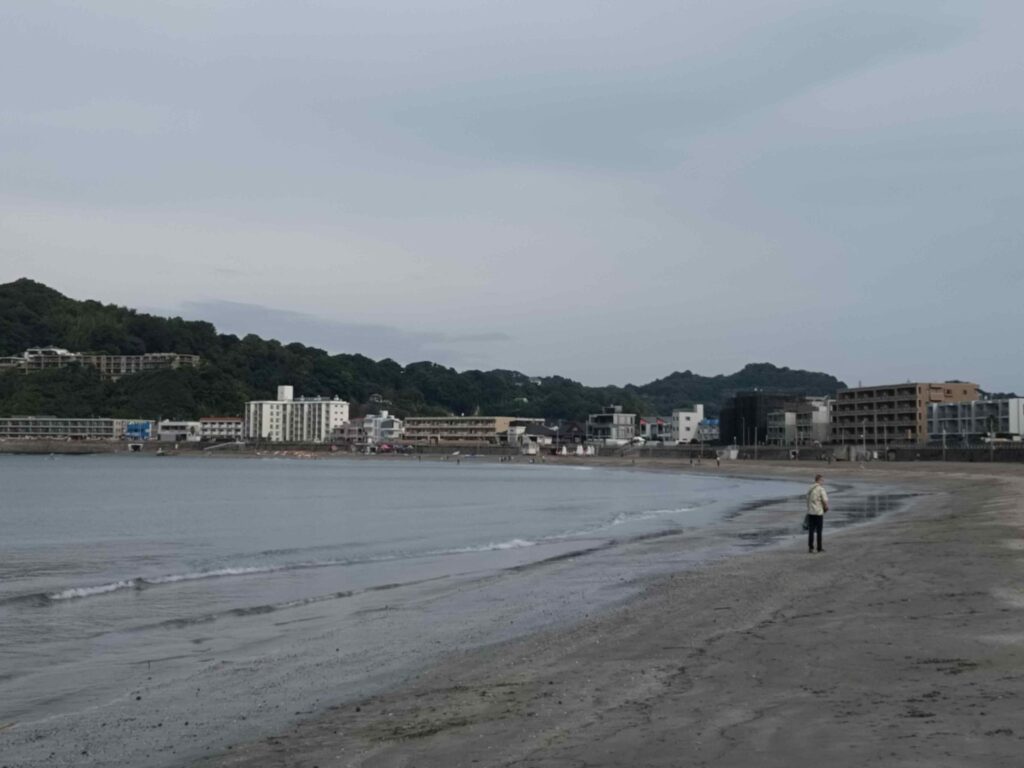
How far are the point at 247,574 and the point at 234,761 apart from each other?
16.0 m

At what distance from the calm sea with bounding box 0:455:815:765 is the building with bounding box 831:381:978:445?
94.4 m

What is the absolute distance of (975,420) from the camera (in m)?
133

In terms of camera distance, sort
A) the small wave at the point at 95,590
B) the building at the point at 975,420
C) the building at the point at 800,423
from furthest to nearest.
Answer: the building at the point at 800,423 → the building at the point at 975,420 → the small wave at the point at 95,590

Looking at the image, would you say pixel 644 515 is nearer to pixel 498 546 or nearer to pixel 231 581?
pixel 498 546

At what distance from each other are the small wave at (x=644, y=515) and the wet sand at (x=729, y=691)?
24159 mm

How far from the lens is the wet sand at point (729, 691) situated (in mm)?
6672

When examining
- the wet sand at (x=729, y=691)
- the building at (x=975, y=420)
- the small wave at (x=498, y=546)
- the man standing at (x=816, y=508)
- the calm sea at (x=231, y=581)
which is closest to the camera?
the wet sand at (x=729, y=691)

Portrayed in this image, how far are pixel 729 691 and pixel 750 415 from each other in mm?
165902

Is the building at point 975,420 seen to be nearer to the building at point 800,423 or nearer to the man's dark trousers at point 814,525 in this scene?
the building at point 800,423

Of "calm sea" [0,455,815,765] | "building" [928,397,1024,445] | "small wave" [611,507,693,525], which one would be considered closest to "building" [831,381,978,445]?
"building" [928,397,1024,445]

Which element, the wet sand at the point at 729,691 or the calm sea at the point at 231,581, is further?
the calm sea at the point at 231,581

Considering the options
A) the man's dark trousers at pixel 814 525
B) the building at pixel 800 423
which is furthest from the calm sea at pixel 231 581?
the building at pixel 800 423

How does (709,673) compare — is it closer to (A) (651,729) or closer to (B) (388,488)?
(A) (651,729)

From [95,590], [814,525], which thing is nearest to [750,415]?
[814,525]
